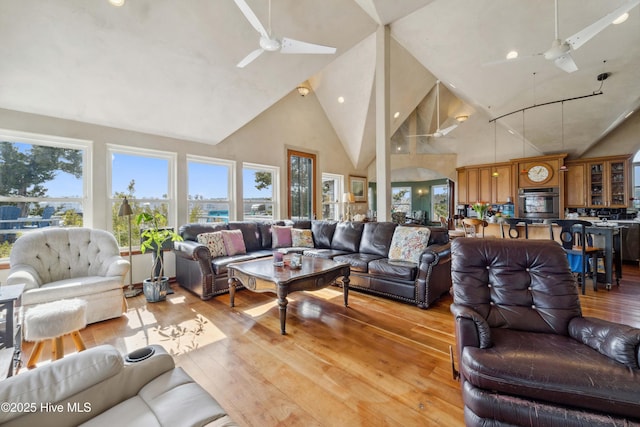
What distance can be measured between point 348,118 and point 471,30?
320 centimetres

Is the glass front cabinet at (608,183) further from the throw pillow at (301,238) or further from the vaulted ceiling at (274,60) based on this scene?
the throw pillow at (301,238)

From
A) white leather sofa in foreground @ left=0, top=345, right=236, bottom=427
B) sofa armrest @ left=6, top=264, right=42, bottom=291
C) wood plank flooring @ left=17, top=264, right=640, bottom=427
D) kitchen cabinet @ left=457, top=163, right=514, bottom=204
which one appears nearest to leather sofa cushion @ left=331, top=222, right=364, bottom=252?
wood plank flooring @ left=17, top=264, right=640, bottom=427

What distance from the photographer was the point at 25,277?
255 cm

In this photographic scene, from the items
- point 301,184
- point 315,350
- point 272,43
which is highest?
point 272,43

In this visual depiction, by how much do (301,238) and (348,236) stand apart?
35.6 inches

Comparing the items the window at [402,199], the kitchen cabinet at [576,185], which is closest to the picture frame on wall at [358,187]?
the window at [402,199]

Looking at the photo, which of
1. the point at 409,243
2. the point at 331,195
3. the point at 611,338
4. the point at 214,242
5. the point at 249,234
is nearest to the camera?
the point at 611,338

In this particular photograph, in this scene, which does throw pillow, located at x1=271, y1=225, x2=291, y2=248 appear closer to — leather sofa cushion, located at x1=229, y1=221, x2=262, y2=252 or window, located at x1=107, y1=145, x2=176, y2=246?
leather sofa cushion, located at x1=229, y1=221, x2=262, y2=252

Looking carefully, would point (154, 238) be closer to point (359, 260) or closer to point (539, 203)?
→ point (359, 260)

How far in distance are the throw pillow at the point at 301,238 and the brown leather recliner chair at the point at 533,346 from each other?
125 inches

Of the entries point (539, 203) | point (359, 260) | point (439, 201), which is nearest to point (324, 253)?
point (359, 260)

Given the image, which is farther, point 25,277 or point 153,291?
point 153,291

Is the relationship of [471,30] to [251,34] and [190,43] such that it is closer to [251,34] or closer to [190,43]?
[251,34]

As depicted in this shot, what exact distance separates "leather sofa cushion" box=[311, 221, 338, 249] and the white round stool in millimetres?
3453
